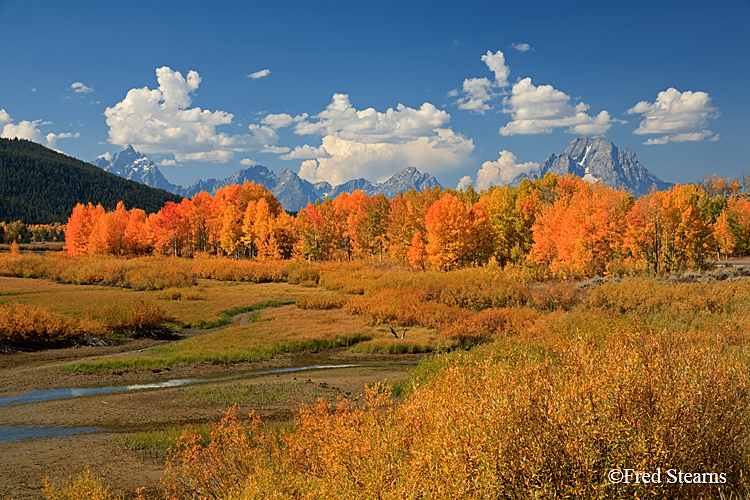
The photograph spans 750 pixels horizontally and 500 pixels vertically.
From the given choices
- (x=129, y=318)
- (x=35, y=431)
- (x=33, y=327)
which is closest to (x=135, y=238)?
(x=129, y=318)

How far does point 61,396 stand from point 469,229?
157ft

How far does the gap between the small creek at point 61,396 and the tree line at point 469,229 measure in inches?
1271

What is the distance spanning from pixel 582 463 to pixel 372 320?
2816 centimetres

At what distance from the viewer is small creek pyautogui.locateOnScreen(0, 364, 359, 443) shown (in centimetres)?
1367

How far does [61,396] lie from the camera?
1795 centimetres

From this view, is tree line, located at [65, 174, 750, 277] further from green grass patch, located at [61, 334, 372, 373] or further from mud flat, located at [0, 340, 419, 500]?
mud flat, located at [0, 340, 419, 500]

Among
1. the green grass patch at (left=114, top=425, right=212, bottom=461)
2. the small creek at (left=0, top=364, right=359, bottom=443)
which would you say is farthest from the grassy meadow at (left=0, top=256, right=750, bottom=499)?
the small creek at (left=0, top=364, right=359, bottom=443)

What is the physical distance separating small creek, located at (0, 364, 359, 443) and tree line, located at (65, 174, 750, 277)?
32.3 m

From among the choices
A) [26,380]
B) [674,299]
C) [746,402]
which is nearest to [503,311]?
[674,299]

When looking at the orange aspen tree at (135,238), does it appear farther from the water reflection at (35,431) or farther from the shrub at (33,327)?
the water reflection at (35,431)

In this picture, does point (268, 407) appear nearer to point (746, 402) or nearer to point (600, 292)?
point (746, 402)

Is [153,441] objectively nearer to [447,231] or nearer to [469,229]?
[447,231]

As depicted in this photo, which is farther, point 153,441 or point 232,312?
point 232,312

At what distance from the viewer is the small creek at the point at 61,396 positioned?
44.9ft
